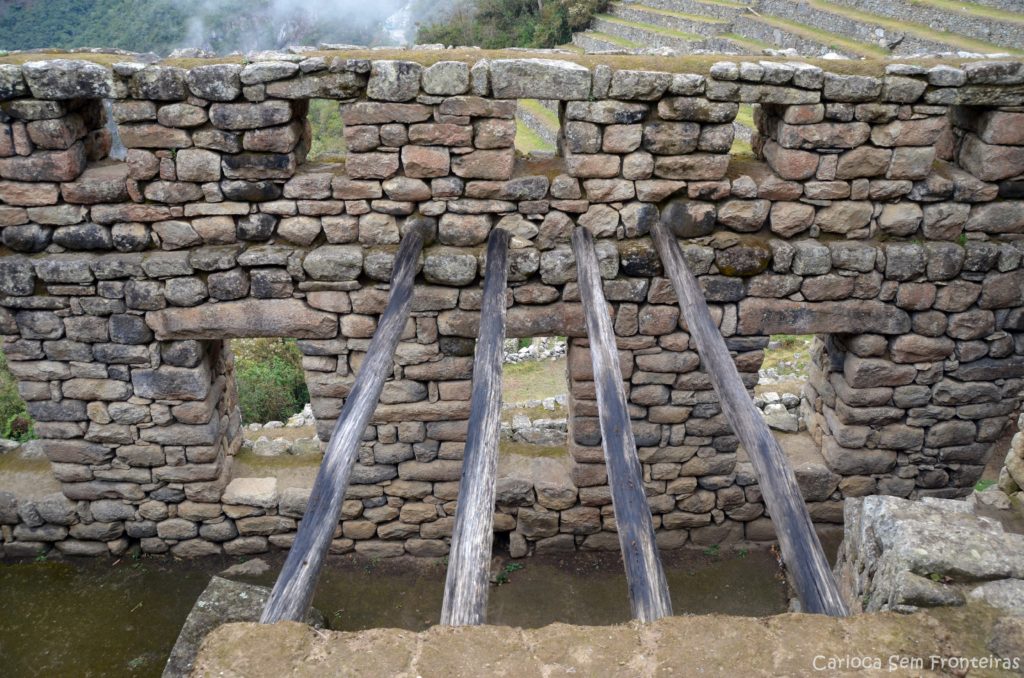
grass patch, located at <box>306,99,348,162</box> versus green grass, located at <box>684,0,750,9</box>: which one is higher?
green grass, located at <box>684,0,750,9</box>

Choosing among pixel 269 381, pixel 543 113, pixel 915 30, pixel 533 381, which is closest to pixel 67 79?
pixel 269 381

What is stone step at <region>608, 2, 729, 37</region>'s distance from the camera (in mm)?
18469

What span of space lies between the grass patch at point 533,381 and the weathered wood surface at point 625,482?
6842 millimetres

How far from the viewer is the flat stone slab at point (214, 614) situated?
455 cm

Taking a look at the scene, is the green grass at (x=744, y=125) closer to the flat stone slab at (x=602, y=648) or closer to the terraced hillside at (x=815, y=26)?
the terraced hillside at (x=815, y=26)

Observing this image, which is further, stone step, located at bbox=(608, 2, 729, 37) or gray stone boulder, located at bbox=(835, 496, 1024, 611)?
stone step, located at bbox=(608, 2, 729, 37)

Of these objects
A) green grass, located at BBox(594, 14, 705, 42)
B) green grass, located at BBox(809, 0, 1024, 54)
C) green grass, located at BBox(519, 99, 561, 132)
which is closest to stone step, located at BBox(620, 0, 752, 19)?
green grass, located at BBox(594, 14, 705, 42)

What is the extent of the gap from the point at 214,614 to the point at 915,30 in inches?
629

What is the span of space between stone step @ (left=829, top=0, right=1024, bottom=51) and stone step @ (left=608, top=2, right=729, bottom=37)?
345cm

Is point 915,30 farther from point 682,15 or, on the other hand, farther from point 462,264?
point 462,264

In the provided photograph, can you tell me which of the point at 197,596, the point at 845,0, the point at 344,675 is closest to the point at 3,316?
the point at 197,596

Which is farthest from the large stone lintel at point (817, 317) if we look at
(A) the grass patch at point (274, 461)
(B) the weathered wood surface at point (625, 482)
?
(A) the grass patch at point (274, 461)

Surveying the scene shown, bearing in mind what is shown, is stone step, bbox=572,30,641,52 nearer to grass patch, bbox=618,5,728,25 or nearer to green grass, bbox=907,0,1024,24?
grass patch, bbox=618,5,728,25

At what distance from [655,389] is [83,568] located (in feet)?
15.3
